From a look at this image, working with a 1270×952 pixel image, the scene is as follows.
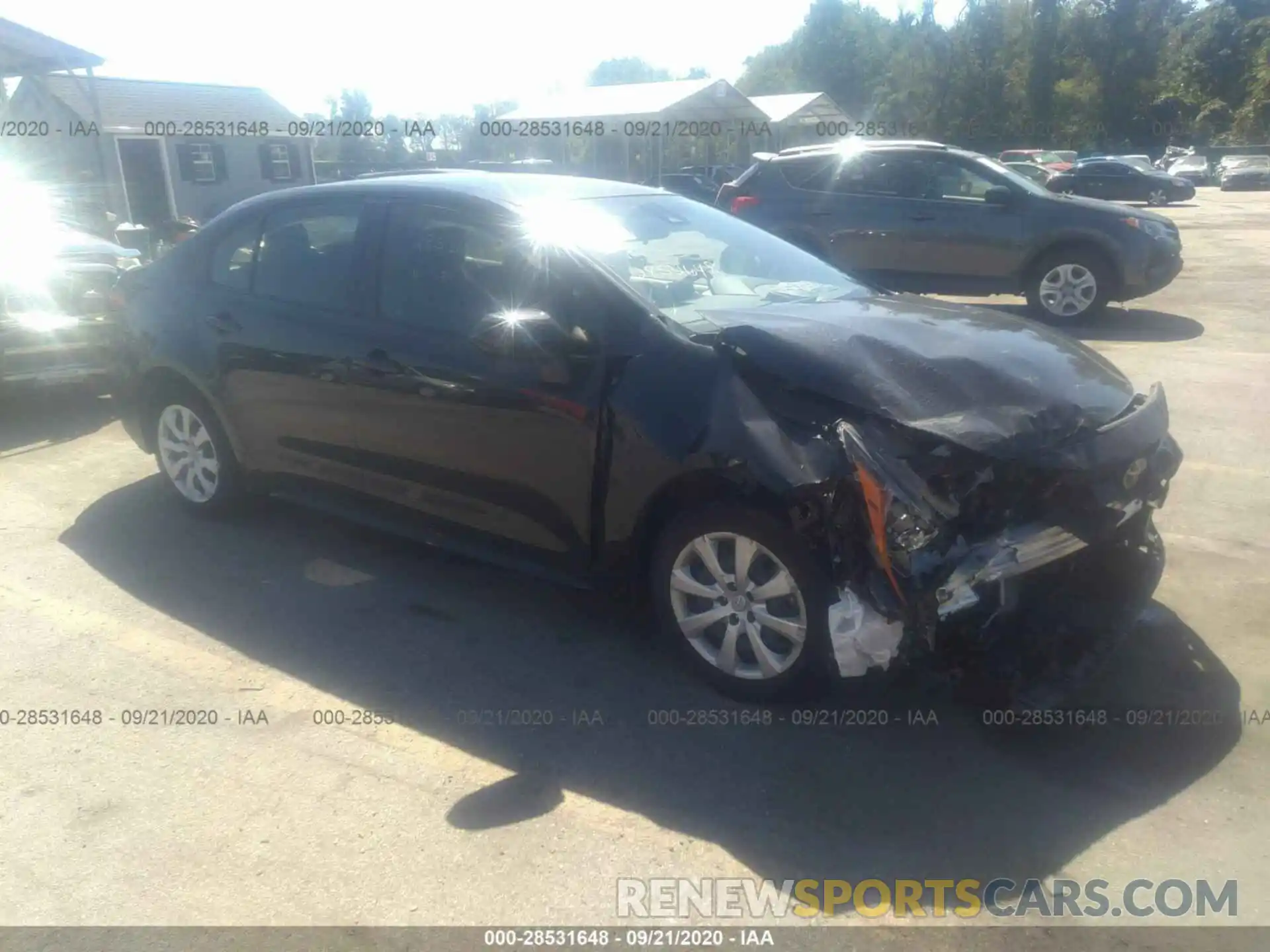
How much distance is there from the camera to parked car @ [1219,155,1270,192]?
38.5 metres

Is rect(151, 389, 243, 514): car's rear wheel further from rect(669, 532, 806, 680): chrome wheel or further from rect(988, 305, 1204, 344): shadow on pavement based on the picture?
rect(988, 305, 1204, 344): shadow on pavement

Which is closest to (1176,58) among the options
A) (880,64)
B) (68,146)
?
(880,64)

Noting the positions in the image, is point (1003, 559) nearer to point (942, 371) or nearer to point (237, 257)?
point (942, 371)

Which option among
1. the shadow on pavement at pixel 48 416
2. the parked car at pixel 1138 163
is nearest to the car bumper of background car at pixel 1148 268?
the shadow on pavement at pixel 48 416

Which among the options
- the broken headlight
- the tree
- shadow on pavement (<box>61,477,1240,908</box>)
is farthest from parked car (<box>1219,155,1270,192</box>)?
the tree

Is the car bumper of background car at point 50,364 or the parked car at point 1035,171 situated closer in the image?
the car bumper of background car at point 50,364

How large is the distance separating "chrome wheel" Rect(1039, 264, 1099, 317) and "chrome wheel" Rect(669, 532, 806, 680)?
795 centimetres

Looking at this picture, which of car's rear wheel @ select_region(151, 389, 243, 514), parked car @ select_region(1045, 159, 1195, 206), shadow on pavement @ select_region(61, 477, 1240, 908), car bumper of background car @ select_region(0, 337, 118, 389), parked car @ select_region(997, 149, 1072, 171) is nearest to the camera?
shadow on pavement @ select_region(61, 477, 1240, 908)

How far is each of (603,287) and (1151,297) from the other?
10.3m

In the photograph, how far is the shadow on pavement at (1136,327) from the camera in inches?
382

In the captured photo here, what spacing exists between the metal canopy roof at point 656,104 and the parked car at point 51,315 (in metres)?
25.5

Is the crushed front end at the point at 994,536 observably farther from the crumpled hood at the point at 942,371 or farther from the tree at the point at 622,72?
the tree at the point at 622,72

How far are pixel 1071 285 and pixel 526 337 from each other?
8085 millimetres

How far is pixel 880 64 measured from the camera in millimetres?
72812
